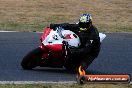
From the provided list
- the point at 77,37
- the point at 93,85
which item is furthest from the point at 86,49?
the point at 93,85

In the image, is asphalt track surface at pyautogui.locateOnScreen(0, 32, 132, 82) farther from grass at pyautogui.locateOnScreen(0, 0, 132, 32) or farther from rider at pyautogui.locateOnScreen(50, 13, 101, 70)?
grass at pyautogui.locateOnScreen(0, 0, 132, 32)

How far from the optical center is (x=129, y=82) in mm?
10844

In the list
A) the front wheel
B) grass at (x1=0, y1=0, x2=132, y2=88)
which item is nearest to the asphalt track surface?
the front wheel

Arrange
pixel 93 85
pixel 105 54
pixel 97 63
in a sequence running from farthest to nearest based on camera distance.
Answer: pixel 105 54, pixel 97 63, pixel 93 85

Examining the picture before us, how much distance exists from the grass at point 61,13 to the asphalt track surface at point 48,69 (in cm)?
189

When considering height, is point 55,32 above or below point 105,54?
above

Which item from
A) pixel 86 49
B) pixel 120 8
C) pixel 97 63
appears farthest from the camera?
pixel 120 8

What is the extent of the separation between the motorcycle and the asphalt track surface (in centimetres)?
19

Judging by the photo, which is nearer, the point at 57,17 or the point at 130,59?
the point at 130,59

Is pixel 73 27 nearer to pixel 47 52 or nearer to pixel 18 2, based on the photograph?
pixel 47 52

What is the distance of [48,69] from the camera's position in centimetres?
1256

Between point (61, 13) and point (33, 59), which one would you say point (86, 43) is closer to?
point (33, 59)

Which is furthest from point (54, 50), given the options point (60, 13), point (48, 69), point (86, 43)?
point (60, 13)

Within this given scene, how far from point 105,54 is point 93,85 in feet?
14.5
